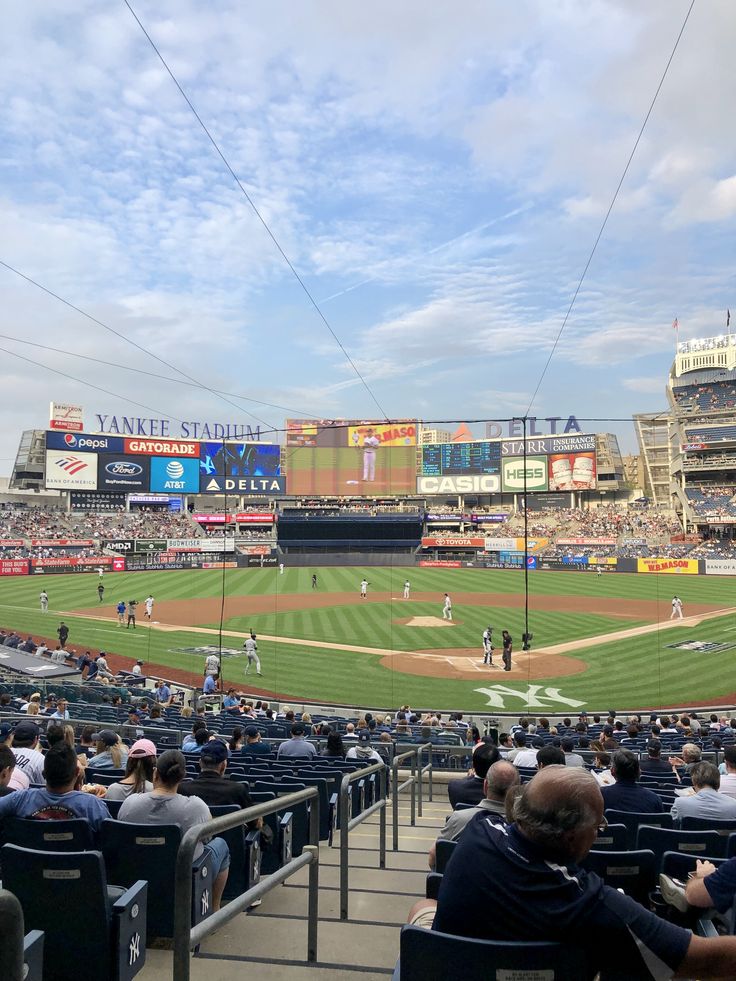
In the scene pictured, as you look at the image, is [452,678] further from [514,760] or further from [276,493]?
[276,493]

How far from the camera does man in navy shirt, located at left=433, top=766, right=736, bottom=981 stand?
2293 mm

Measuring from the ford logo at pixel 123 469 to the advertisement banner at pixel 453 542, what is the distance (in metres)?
35.8

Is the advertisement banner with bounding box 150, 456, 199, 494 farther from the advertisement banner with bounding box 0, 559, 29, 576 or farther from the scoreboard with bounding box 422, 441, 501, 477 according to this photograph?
the advertisement banner with bounding box 0, 559, 29, 576

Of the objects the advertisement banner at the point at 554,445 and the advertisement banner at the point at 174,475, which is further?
the advertisement banner at the point at 554,445

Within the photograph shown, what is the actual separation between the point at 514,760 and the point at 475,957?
8.36 meters

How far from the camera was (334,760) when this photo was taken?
1001 centimetres

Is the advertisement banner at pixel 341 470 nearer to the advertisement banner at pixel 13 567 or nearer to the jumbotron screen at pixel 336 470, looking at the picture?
the jumbotron screen at pixel 336 470

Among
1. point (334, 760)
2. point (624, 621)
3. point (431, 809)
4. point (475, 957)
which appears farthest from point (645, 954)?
point (624, 621)

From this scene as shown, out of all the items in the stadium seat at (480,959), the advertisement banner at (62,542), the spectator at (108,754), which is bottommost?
the spectator at (108,754)

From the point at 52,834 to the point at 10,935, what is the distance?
2.21 m

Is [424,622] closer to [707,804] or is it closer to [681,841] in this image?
[707,804]

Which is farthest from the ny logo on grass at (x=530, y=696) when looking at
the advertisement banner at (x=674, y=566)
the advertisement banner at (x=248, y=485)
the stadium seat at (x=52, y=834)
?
the advertisement banner at (x=248, y=485)

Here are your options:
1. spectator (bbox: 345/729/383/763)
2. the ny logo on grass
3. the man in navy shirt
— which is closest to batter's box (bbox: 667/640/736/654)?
the ny logo on grass

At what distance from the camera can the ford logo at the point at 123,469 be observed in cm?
8488
